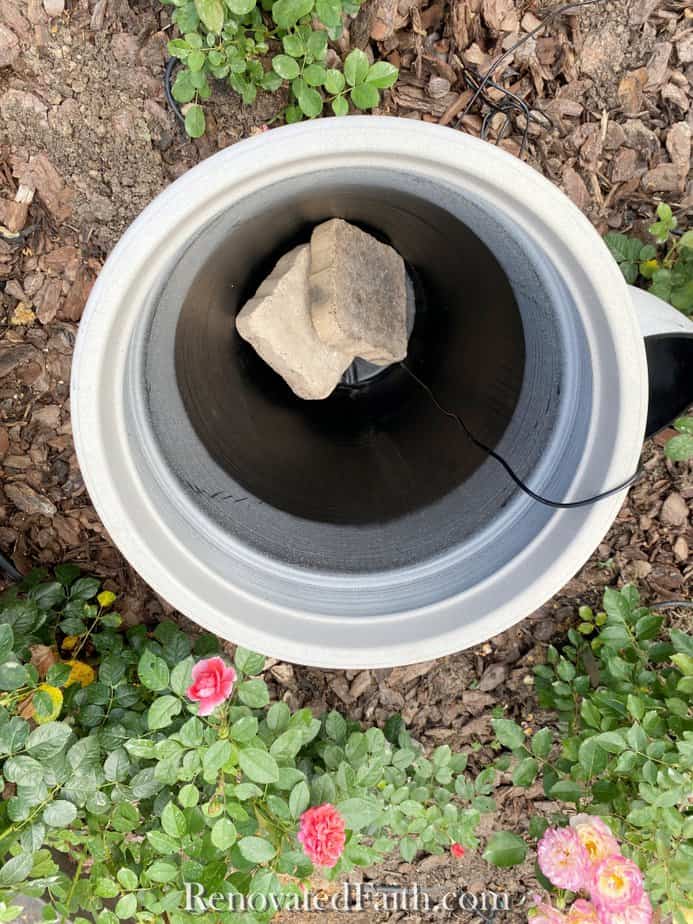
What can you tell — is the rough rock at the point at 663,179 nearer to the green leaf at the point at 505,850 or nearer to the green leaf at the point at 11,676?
the green leaf at the point at 505,850

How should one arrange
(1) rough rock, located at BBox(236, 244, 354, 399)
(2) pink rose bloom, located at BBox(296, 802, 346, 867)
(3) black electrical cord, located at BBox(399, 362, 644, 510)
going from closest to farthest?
(3) black electrical cord, located at BBox(399, 362, 644, 510) → (2) pink rose bloom, located at BBox(296, 802, 346, 867) → (1) rough rock, located at BBox(236, 244, 354, 399)

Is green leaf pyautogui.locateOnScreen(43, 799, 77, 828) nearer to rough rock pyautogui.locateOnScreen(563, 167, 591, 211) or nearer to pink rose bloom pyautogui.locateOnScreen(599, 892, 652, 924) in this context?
pink rose bloom pyautogui.locateOnScreen(599, 892, 652, 924)

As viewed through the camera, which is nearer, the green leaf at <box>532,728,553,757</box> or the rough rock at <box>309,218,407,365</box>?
the rough rock at <box>309,218,407,365</box>

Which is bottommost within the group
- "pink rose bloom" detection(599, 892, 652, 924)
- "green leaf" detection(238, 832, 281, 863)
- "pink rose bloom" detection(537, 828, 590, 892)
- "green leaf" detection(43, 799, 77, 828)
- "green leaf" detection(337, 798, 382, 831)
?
"green leaf" detection(337, 798, 382, 831)

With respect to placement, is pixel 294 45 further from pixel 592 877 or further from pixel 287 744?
pixel 592 877

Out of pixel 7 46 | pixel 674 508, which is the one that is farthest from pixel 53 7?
pixel 674 508

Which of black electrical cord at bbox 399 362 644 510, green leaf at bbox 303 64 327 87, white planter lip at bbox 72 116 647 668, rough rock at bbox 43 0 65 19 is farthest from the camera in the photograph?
rough rock at bbox 43 0 65 19

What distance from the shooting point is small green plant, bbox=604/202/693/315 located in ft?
5.02

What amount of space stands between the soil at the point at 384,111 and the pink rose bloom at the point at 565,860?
1.93ft

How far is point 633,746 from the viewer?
3.99ft

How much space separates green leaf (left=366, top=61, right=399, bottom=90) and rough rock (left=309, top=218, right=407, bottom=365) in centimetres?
28

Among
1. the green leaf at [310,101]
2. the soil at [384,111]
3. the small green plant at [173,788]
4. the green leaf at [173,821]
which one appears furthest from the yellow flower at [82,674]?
the green leaf at [310,101]

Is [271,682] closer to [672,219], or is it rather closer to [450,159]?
[450,159]

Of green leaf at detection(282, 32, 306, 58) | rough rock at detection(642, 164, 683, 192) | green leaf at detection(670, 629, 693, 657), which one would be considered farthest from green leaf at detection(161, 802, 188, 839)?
rough rock at detection(642, 164, 683, 192)
